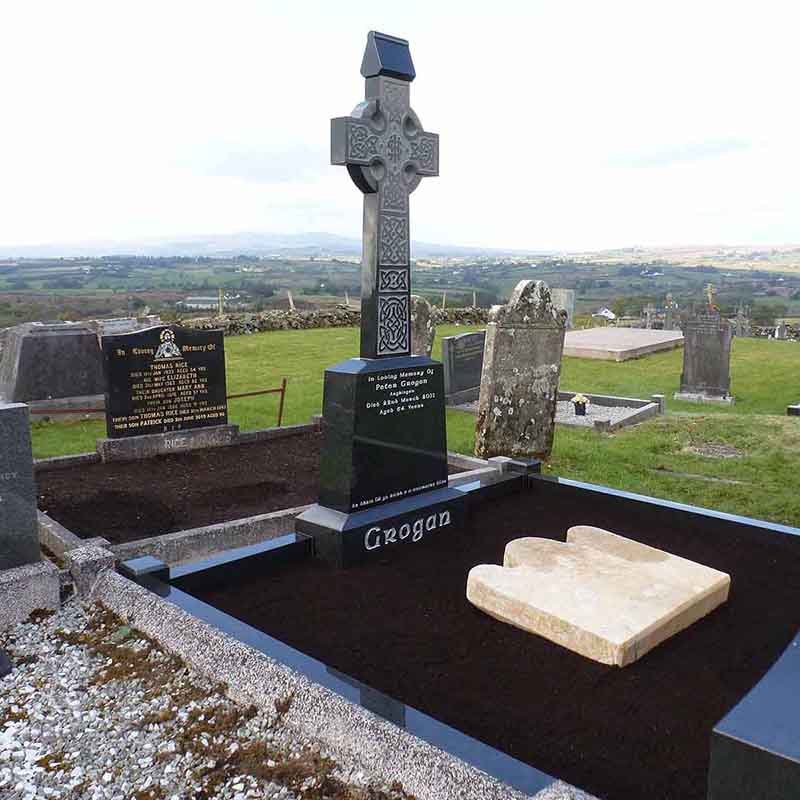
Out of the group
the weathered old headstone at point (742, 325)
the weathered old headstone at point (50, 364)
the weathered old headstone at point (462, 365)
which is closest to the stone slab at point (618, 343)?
the weathered old headstone at point (742, 325)

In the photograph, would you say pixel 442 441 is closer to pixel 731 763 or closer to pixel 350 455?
pixel 350 455

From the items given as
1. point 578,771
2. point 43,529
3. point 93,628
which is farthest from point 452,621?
point 43,529

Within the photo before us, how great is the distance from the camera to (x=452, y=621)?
446 cm

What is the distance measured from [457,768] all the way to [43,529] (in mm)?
4691

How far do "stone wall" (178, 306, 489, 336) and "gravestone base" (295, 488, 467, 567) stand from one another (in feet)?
52.2

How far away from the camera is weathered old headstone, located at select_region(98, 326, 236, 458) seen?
8.84m

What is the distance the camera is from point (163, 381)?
923 cm

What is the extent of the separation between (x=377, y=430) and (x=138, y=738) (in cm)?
281

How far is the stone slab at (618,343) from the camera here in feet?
62.4

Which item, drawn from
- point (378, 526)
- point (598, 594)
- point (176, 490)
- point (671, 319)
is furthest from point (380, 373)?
point (671, 319)

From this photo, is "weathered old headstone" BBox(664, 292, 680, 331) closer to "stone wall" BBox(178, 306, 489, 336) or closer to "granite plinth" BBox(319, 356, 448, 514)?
"stone wall" BBox(178, 306, 489, 336)

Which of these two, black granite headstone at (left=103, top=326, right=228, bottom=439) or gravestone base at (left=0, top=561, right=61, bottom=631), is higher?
black granite headstone at (left=103, top=326, right=228, bottom=439)

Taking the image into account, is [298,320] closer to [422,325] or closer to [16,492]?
[422,325]

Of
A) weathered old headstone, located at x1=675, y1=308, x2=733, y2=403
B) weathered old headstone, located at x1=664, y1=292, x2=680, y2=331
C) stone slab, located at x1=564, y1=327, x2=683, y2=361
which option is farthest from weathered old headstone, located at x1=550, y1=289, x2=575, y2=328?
weathered old headstone, located at x1=675, y1=308, x2=733, y2=403
